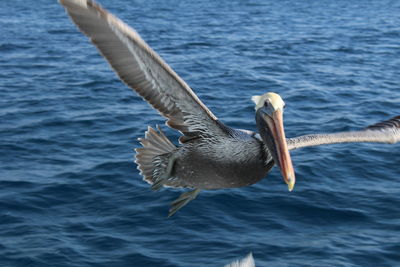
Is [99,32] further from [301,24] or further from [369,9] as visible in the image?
[369,9]

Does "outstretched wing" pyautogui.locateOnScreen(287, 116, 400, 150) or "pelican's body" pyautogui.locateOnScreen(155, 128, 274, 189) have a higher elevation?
"outstretched wing" pyautogui.locateOnScreen(287, 116, 400, 150)

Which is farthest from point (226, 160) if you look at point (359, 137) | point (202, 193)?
point (202, 193)

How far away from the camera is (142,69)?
6871 millimetres

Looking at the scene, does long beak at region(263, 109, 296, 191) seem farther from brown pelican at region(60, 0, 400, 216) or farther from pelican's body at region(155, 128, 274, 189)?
pelican's body at region(155, 128, 274, 189)

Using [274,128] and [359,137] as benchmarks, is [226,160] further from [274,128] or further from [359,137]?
[359,137]

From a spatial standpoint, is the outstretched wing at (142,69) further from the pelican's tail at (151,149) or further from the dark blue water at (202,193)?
the dark blue water at (202,193)

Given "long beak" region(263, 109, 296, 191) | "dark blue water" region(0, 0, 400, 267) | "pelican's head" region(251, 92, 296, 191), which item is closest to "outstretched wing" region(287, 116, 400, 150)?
"pelican's head" region(251, 92, 296, 191)

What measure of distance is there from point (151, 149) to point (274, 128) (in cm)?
232

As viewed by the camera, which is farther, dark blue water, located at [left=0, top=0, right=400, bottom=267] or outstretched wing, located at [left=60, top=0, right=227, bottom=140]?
dark blue water, located at [left=0, top=0, right=400, bottom=267]

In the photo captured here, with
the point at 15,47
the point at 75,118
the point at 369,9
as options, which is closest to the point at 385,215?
the point at 75,118

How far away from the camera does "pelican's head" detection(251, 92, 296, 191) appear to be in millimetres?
6113

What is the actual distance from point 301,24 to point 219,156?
31313 mm

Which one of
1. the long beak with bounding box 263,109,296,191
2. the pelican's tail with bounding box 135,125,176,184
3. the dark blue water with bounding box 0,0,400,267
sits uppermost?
the dark blue water with bounding box 0,0,400,267

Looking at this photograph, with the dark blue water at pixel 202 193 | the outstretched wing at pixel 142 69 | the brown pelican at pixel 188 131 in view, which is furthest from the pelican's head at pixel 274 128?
the dark blue water at pixel 202 193
